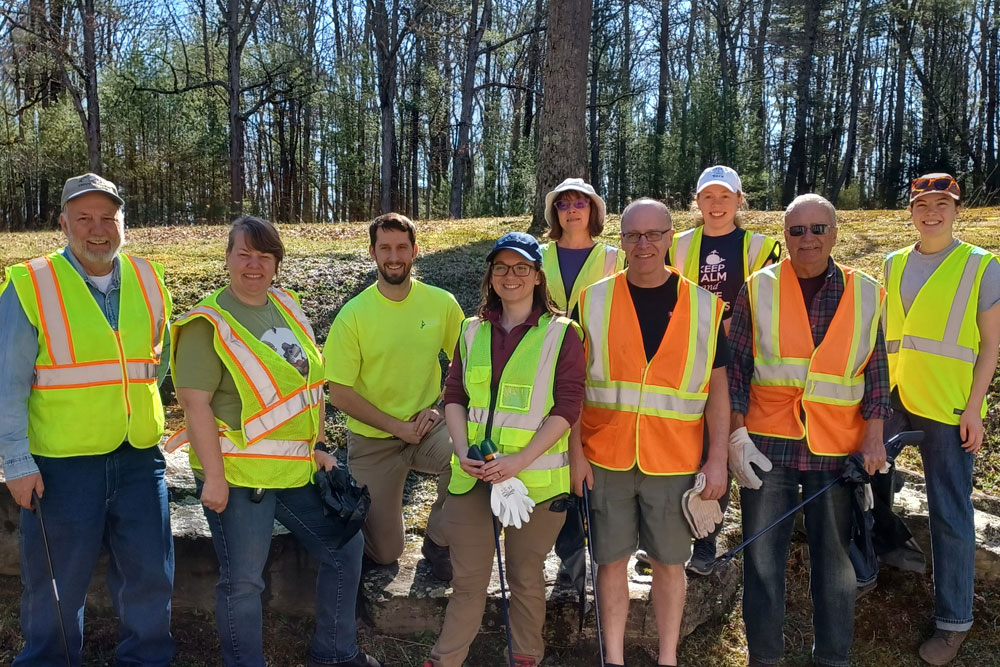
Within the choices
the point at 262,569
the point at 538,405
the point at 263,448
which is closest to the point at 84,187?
the point at 263,448

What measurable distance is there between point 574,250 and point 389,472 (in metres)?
1.50

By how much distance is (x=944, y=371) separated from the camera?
3432 millimetres

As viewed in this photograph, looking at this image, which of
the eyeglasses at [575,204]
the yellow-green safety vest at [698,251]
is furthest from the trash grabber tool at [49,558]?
the yellow-green safety vest at [698,251]

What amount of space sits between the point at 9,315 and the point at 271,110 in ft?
90.3

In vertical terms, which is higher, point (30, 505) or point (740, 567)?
point (30, 505)

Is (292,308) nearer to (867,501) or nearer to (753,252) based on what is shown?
(753,252)

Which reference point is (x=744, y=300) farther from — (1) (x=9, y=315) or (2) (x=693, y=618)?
(1) (x=9, y=315)

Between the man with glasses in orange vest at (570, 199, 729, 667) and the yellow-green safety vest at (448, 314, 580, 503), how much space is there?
0.51 feet

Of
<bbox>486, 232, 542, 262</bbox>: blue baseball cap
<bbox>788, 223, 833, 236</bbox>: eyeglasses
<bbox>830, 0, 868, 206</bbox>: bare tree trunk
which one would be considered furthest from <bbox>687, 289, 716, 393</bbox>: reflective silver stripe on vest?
<bbox>830, 0, 868, 206</bbox>: bare tree trunk

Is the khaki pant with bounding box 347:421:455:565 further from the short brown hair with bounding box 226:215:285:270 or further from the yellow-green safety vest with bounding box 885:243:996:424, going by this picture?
the yellow-green safety vest with bounding box 885:243:996:424

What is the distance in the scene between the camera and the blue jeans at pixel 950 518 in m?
3.44

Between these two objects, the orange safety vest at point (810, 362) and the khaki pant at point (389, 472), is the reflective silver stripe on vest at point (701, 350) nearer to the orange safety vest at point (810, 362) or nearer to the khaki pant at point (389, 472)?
the orange safety vest at point (810, 362)

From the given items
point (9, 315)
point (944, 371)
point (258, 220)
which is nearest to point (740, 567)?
point (944, 371)

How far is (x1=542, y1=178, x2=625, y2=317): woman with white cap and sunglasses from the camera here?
369 centimetres
